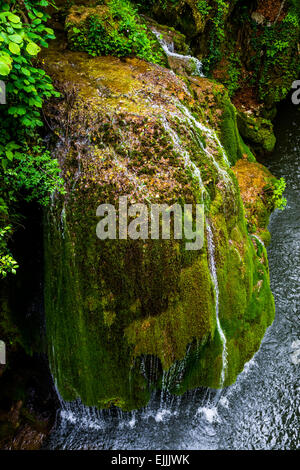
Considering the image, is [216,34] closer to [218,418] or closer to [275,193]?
[275,193]

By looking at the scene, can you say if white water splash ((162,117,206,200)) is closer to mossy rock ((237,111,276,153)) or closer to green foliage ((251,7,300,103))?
mossy rock ((237,111,276,153))

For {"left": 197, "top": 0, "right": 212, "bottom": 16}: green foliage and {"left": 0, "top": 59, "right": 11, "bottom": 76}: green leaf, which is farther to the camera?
{"left": 197, "top": 0, "right": 212, "bottom": 16}: green foliage

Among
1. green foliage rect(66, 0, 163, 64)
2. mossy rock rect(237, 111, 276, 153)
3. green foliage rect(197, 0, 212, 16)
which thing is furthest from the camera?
mossy rock rect(237, 111, 276, 153)

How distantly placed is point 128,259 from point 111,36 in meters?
3.91

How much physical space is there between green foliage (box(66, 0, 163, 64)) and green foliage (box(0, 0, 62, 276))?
1.48 m

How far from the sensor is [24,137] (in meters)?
3.80

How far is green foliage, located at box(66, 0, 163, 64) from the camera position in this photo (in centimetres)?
511

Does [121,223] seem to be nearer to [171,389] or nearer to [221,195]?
[221,195]

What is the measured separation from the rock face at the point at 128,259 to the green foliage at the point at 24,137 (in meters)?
0.30

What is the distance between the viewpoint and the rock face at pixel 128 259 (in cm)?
401

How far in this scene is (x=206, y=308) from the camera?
14.3 ft

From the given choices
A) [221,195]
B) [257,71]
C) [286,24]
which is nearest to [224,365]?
[221,195]

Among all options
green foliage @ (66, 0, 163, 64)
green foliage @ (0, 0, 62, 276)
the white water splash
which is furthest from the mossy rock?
green foliage @ (0, 0, 62, 276)

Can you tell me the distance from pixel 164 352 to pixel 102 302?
1152 millimetres
